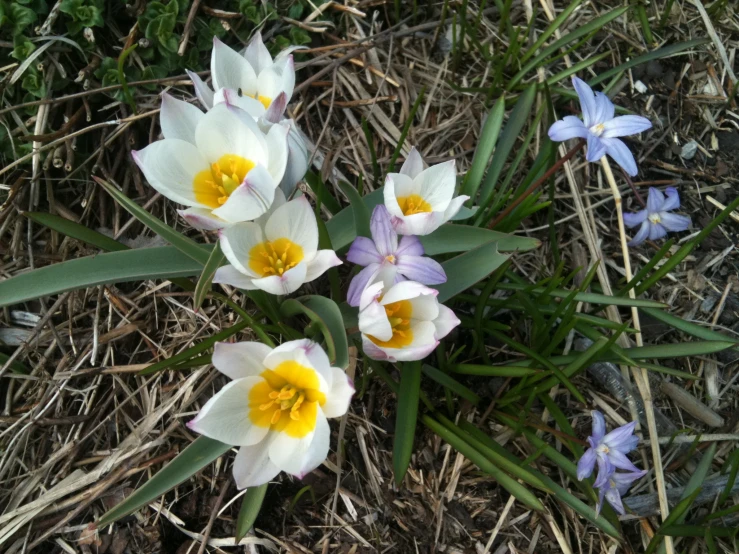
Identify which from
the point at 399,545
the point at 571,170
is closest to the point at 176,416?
the point at 399,545

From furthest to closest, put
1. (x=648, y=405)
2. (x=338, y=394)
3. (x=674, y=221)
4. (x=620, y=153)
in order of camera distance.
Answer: (x=674, y=221) < (x=648, y=405) < (x=620, y=153) < (x=338, y=394)

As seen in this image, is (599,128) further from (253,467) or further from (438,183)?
(253,467)

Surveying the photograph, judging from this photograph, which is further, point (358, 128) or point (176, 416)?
point (358, 128)

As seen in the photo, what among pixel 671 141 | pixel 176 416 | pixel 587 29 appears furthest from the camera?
pixel 671 141

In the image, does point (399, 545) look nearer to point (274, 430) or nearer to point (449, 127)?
point (274, 430)

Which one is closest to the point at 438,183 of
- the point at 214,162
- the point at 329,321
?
the point at 329,321

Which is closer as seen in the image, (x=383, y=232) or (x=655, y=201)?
(x=383, y=232)

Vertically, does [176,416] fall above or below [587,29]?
below
